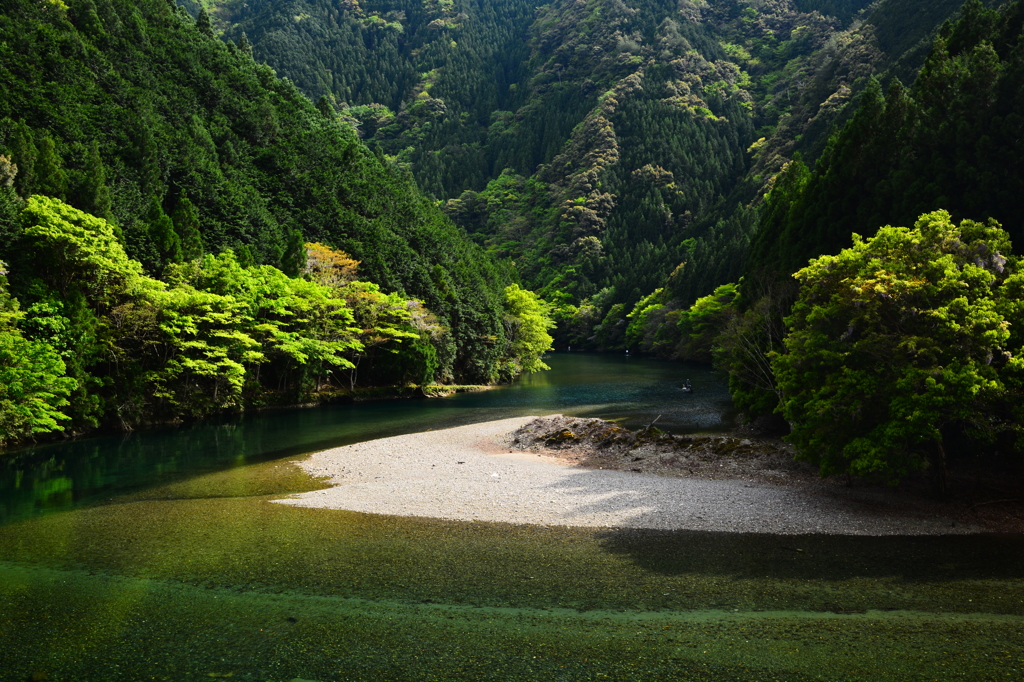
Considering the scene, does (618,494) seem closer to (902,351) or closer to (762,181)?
(902,351)

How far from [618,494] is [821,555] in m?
6.53

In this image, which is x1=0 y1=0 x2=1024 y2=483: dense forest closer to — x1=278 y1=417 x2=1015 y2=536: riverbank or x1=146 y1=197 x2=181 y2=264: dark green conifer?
x1=146 y1=197 x2=181 y2=264: dark green conifer

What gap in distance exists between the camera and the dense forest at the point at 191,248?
29531 mm

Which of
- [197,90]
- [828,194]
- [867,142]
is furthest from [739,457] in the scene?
[197,90]

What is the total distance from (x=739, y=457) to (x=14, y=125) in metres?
44.0

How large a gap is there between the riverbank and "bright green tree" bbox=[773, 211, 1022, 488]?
1.42 meters

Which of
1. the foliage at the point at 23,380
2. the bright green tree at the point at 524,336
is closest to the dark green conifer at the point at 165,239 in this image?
the foliage at the point at 23,380

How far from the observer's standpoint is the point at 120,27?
55094 millimetres

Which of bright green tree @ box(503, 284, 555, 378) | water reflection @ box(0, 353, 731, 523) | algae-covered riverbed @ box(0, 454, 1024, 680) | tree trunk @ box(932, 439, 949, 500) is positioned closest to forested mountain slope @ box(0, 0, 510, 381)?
bright green tree @ box(503, 284, 555, 378)

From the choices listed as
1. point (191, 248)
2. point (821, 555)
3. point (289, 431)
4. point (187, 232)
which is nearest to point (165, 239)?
point (191, 248)

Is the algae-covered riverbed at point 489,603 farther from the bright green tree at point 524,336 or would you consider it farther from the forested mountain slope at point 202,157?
the bright green tree at point 524,336

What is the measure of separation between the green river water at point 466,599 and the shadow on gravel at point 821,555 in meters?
0.06

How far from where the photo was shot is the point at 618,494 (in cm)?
1928

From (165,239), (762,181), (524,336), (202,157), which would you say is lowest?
(524,336)
